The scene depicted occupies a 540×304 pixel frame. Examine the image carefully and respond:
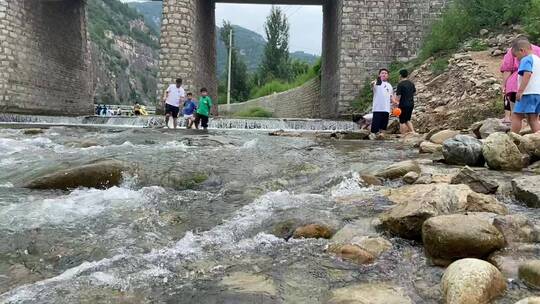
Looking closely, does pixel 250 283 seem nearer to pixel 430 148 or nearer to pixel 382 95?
pixel 430 148

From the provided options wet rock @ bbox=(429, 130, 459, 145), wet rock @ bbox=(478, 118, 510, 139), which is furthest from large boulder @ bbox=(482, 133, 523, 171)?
wet rock @ bbox=(429, 130, 459, 145)

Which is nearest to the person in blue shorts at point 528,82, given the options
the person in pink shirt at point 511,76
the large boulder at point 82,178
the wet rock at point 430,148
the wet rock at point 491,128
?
the person in pink shirt at point 511,76

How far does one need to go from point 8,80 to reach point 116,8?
11157cm

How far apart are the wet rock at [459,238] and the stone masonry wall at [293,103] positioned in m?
21.3

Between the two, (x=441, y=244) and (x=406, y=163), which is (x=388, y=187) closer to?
(x=406, y=163)

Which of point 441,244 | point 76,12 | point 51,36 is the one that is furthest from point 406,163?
point 76,12

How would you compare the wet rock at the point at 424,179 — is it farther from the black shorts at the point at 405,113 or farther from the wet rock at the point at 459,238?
the black shorts at the point at 405,113

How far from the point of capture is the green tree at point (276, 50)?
48312mm

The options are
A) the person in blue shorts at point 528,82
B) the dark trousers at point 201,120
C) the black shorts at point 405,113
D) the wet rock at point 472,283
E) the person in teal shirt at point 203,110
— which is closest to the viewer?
the wet rock at point 472,283

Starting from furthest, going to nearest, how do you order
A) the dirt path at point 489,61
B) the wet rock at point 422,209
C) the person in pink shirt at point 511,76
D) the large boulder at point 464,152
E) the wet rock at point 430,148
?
the dirt path at point 489,61 → the wet rock at point 430,148 → the person in pink shirt at point 511,76 → the large boulder at point 464,152 → the wet rock at point 422,209

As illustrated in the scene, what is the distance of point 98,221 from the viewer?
4.14m

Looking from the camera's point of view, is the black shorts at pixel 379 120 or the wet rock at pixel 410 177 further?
the black shorts at pixel 379 120

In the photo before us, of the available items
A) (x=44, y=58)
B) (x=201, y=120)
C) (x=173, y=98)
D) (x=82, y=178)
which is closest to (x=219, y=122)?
(x=201, y=120)

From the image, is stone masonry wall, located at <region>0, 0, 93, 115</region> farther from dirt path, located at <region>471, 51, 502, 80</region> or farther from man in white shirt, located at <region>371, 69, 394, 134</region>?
dirt path, located at <region>471, 51, 502, 80</region>
